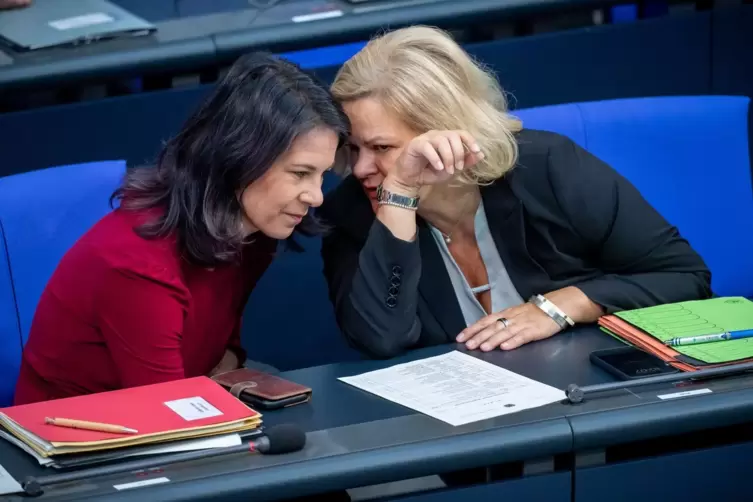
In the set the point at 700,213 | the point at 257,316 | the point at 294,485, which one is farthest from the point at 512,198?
the point at 257,316

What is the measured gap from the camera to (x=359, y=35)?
3211 millimetres

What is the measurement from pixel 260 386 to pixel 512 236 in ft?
2.21

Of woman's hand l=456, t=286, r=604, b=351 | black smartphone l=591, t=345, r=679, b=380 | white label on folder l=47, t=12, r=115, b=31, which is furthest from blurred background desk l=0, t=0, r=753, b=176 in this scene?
black smartphone l=591, t=345, r=679, b=380

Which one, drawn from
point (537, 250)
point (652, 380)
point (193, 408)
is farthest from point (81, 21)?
point (652, 380)

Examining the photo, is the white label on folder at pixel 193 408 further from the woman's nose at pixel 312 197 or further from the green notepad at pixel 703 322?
the green notepad at pixel 703 322

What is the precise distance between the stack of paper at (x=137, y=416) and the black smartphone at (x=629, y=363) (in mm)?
584

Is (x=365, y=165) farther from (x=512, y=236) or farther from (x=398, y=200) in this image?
(x=512, y=236)

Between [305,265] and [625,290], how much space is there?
128cm

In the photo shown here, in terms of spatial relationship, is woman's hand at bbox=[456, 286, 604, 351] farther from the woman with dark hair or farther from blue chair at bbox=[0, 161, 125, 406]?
blue chair at bbox=[0, 161, 125, 406]

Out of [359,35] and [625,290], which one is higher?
[359,35]

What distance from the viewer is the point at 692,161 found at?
276cm

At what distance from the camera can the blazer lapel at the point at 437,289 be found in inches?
92.0

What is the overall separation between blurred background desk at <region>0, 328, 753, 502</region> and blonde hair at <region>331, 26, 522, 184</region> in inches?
21.3

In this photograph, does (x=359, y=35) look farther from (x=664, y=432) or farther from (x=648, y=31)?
(x=664, y=432)
